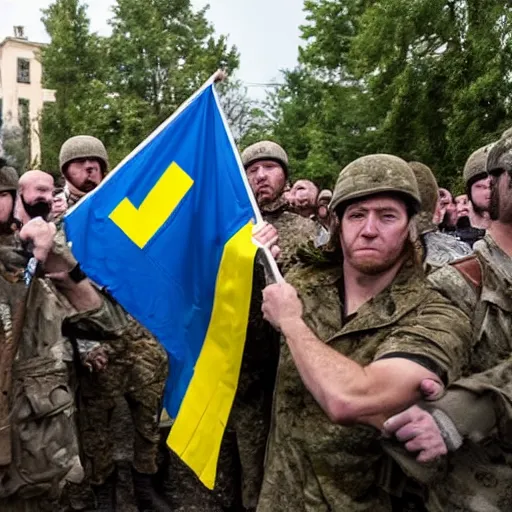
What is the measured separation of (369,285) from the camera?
3029 millimetres

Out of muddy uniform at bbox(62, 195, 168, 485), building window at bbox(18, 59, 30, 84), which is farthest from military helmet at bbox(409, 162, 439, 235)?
building window at bbox(18, 59, 30, 84)

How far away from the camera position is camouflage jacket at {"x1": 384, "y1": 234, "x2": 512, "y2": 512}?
8.47 ft

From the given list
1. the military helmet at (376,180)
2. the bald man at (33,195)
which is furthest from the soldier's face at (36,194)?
the military helmet at (376,180)

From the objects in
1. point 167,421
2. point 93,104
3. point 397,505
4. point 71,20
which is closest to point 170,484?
point 167,421

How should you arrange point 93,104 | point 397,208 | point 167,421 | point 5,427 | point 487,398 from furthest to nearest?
point 93,104 → point 167,421 → point 5,427 → point 397,208 → point 487,398

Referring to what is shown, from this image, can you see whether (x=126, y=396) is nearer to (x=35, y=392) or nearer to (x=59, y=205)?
(x=59, y=205)

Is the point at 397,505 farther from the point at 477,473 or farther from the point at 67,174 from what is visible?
the point at 67,174

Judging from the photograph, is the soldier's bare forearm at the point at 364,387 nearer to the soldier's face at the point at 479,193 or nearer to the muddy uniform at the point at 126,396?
the muddy uniform at the point at 126,396

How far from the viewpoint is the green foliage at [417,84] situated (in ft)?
68.9

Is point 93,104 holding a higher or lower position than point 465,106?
A: higher

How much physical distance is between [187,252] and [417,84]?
834 inches

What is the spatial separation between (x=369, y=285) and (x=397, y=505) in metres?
0.77

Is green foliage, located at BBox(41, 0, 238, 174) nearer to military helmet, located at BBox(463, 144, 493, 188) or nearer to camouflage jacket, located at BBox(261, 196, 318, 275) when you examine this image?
camouflage jacket, located at BBox(261, 196, 318, 275)

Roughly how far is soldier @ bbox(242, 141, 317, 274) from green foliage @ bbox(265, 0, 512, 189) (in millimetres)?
14654
